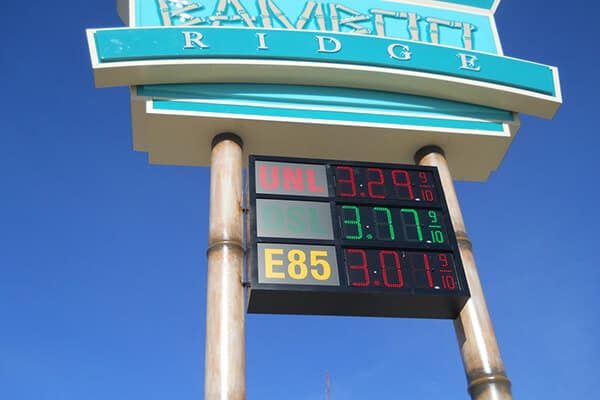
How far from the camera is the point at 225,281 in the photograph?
724cm

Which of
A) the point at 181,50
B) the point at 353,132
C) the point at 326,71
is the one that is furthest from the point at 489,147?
the point at 181,50

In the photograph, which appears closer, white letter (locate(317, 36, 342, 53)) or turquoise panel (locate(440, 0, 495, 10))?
white letter (locate(317, 36, 342, 53))

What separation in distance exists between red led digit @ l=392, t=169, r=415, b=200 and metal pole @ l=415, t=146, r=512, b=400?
76 cm

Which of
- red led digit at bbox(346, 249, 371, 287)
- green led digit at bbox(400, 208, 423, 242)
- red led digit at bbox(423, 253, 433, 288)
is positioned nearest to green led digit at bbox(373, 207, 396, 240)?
green led digit at bbox(400, 208, 423, 242)

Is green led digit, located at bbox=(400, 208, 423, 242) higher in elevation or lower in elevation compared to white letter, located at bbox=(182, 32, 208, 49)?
lower

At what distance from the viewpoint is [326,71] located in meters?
8.68

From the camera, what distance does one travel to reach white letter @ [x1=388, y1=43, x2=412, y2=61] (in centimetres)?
898

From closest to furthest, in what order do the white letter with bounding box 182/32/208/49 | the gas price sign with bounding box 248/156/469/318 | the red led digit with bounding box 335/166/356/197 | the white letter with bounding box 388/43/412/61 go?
the gas price sign with bounding box 248/156/469/318 → the red led digit with bounding box 335/166/356/197 → the white letter with bounding box 182/32/208/49 → the white letter with bounding box 388/43/412/61

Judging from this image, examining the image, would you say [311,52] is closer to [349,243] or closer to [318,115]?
[318,115]

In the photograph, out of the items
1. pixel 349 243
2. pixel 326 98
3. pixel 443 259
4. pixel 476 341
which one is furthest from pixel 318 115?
pixel 476 341

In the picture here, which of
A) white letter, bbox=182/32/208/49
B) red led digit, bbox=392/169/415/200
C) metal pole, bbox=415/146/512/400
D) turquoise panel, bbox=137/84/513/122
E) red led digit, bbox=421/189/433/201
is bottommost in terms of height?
metal pole, bbox=415/146/512/400

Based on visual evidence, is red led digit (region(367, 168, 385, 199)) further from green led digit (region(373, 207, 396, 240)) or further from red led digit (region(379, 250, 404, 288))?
red led digit (region(379, 250, 404, 288))

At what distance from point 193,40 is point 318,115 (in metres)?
1.84

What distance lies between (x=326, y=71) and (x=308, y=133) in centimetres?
84
